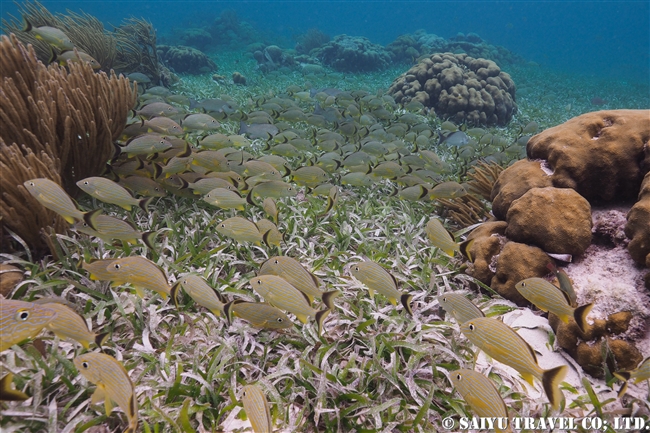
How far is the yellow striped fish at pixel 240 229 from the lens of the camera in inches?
137

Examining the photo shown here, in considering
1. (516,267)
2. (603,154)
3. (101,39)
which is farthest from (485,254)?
(101,39)

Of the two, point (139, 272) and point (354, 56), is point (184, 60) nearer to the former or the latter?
point (354, 56)

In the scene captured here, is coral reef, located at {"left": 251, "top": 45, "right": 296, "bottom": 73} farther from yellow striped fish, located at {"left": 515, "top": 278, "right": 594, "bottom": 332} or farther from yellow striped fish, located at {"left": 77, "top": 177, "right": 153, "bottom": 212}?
yellow striped fish, located at {"left": 515, "top": 278, "right": 594, "bottom": 332}

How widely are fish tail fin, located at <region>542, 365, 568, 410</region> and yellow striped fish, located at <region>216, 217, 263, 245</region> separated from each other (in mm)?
2658

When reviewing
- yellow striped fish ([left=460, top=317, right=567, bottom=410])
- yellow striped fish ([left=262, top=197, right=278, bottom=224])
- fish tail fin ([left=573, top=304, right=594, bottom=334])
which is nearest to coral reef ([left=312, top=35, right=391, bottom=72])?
yellow striped fish ([left=262, top=197, right=278, bottom=224])

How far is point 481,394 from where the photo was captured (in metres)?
2.10

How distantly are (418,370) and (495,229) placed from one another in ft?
7.67

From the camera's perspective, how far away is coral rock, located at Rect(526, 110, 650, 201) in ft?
12.7

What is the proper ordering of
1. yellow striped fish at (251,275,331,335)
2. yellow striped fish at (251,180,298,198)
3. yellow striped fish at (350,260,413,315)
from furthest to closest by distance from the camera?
yellow striped fish at (251,180,298,198) < yellow striped fish at (350,260,413,315) < yellow striped fish at (251,275,331,335)

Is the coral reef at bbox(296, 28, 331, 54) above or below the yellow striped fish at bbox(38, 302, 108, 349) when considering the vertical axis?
above

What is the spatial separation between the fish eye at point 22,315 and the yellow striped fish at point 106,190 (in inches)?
68.8

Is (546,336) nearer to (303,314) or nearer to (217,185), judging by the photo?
(303,314)

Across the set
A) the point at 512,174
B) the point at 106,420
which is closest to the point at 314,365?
the point at 106,420

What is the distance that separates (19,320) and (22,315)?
33 millimetres
